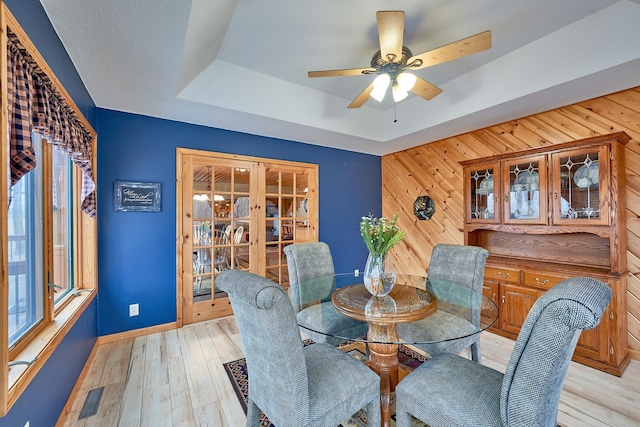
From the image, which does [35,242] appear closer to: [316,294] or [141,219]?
[141,219]

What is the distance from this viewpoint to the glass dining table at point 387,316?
5.04 feet

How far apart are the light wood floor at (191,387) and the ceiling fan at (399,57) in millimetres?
2389

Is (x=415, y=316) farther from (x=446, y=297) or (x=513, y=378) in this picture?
(x=446, y=297)

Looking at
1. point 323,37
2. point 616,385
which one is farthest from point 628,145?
point 323,37

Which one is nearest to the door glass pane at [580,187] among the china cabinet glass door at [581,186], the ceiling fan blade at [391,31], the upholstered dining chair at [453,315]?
the china cabinet glass door at [581,186]

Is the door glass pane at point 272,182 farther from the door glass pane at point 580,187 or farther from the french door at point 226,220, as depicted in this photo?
the door glass pane at point 580,187

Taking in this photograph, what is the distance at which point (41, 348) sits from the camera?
1.38 m

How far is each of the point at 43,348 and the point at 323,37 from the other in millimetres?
2747

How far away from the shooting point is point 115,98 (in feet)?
8.33

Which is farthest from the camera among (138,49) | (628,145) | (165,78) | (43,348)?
(628,145)

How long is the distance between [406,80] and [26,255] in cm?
261

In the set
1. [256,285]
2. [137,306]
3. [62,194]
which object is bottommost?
[137,306]

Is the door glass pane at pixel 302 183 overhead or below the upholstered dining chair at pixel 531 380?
overhead

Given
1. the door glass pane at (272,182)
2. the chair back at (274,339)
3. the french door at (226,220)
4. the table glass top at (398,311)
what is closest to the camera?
the chair back at (274,339)
